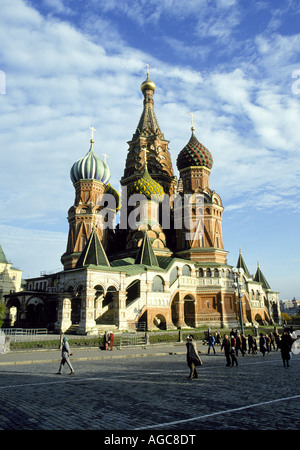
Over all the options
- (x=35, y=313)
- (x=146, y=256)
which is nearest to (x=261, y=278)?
(x=146, y=256)

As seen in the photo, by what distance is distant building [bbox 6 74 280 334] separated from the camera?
3150 centimetres

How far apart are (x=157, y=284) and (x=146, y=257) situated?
10.7ft

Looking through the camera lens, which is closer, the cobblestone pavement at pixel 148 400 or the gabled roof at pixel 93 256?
the cobblestone pavement at pixel 148 400

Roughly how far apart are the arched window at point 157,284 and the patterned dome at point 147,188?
1232 centimetres

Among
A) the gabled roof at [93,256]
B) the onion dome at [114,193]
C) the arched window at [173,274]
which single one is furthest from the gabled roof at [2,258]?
the arched window at [173,274]

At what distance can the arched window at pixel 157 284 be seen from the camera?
1391 inches

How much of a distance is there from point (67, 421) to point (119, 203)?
1860 inches

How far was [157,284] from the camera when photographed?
3572 cm

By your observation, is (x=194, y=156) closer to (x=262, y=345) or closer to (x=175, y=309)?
(x=175, y=309)

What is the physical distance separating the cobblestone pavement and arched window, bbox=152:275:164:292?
73.7 feet

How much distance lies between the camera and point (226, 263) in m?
43.1

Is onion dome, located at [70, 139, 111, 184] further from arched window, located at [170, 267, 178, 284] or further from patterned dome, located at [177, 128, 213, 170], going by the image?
arched window, located at [170, 267, 178, 284]

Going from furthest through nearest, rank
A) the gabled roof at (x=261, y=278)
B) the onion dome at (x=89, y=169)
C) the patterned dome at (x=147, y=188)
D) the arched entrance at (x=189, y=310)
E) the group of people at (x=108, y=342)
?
the gabled roof at (x=261, y=278), the onion dome at (x=89, y=169), the patterned dome at (x=147, y=188), the arched entrance at (x=189, y=310), the group of people at (x=108, y=342)

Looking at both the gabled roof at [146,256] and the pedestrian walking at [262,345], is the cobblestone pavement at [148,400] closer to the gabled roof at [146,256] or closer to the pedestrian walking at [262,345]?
the pedestrian walking at [262,345]
